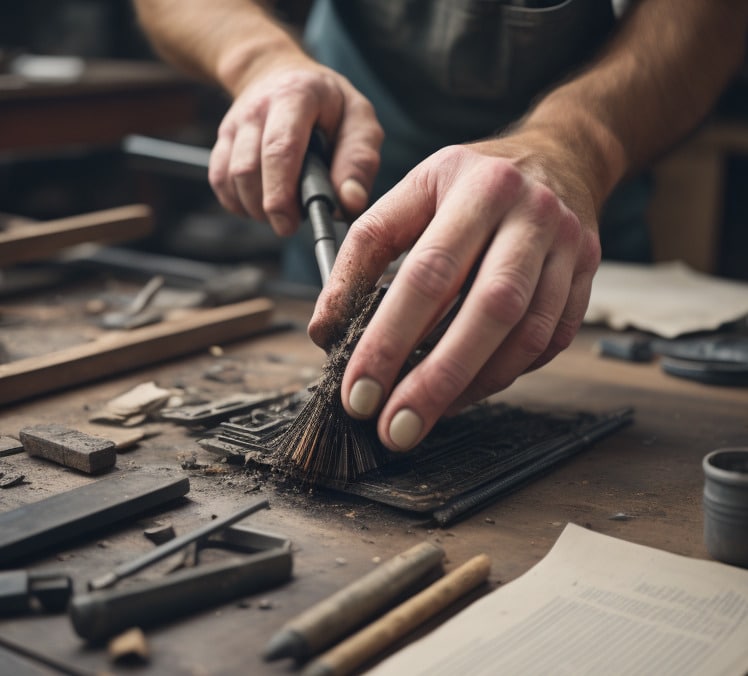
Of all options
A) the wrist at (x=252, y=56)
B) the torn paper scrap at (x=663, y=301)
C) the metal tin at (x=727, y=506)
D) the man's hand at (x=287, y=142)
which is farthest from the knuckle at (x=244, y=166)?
the metal tin at (x=727, y=506)

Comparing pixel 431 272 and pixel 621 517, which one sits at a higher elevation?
pixel 431 272

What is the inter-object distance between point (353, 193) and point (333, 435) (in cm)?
53

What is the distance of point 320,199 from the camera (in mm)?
1379

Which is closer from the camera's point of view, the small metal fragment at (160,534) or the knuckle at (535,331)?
the small metal fragment at (160,534)

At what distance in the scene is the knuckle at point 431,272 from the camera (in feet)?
3.13

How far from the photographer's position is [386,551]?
902 millimetres

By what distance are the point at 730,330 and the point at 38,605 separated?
4.44 ft

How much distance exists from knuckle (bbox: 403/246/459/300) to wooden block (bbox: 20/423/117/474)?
42 centimetres

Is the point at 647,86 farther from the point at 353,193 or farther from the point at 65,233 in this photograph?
the point at 65,233

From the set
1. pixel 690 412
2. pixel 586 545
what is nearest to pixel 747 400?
pixel 690 412

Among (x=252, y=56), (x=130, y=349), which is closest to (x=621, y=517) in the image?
(x=130, y=349)

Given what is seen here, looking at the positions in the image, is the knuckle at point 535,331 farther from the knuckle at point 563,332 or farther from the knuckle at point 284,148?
the knuckle at point 284,148

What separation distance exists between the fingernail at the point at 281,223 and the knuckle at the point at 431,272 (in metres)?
0.54

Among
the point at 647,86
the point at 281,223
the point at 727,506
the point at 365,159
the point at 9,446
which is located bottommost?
the point at 9,446
